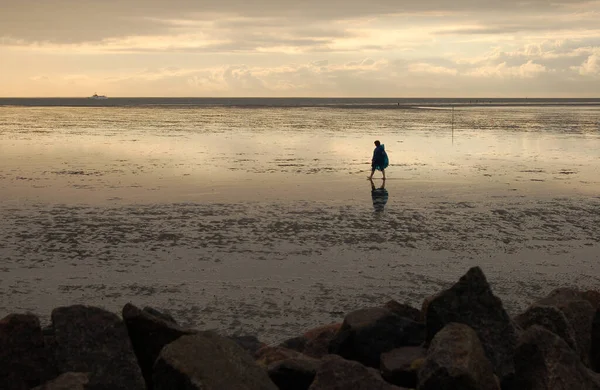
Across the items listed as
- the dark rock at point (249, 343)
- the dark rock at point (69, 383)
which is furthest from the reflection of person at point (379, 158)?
the dark rock at point (69, 383)

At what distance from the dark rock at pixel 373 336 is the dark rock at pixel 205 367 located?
6.86 feet

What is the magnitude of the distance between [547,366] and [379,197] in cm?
1547

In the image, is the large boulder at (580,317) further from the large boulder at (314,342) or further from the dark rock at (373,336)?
the large boulder at (314,342)

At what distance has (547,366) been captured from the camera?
6.39 m

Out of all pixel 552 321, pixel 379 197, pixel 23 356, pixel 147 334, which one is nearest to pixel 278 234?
pixel 379 197

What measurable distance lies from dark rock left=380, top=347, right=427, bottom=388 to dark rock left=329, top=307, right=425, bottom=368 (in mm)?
362

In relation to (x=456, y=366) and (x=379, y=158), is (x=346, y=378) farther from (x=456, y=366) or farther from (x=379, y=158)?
(x=379, y=158)

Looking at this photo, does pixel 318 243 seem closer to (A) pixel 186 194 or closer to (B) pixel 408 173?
(A) pixel 186 194

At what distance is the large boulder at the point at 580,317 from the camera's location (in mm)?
8012

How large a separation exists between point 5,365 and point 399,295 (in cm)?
693

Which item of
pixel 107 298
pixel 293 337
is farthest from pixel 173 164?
pixel 293 337

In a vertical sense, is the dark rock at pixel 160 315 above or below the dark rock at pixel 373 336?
above

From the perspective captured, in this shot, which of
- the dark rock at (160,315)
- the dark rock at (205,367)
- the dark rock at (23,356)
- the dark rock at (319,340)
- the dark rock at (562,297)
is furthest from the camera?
the dark rock at (319,340)

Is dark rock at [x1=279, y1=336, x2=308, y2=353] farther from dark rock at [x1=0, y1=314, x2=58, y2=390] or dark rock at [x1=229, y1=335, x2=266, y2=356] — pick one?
dark rock at [x1=0, y1=314, x2=58, y2=390]
